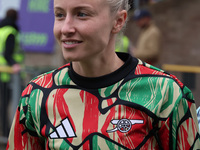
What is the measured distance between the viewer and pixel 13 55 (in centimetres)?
833

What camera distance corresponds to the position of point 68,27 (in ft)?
7.80

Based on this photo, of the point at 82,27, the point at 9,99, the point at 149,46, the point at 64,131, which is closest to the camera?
the point at 82,27

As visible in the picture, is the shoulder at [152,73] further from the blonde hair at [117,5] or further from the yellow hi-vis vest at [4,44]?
the yellow hi-vis vest at [4,44]

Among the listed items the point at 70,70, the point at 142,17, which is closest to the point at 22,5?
the point at 142,17

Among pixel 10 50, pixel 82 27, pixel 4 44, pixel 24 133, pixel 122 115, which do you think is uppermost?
pixel 4 44

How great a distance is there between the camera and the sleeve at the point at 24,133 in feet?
8.71

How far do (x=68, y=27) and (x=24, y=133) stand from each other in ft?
2.20

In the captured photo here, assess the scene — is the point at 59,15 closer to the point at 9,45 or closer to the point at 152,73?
the point at 152,73

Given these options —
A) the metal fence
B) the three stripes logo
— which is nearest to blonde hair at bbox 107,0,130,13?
the three stripes logo

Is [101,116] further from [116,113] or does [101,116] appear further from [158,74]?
[158,74]

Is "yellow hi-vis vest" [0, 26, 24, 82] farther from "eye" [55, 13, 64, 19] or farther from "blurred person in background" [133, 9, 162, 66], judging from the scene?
"eye" [55, 13, 64, 19]

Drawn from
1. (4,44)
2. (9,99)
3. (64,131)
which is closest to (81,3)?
(64,131)

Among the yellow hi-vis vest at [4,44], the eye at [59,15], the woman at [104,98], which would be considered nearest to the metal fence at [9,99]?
the yellow hi-vis vest at [4,44]

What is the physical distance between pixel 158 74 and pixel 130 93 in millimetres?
177
